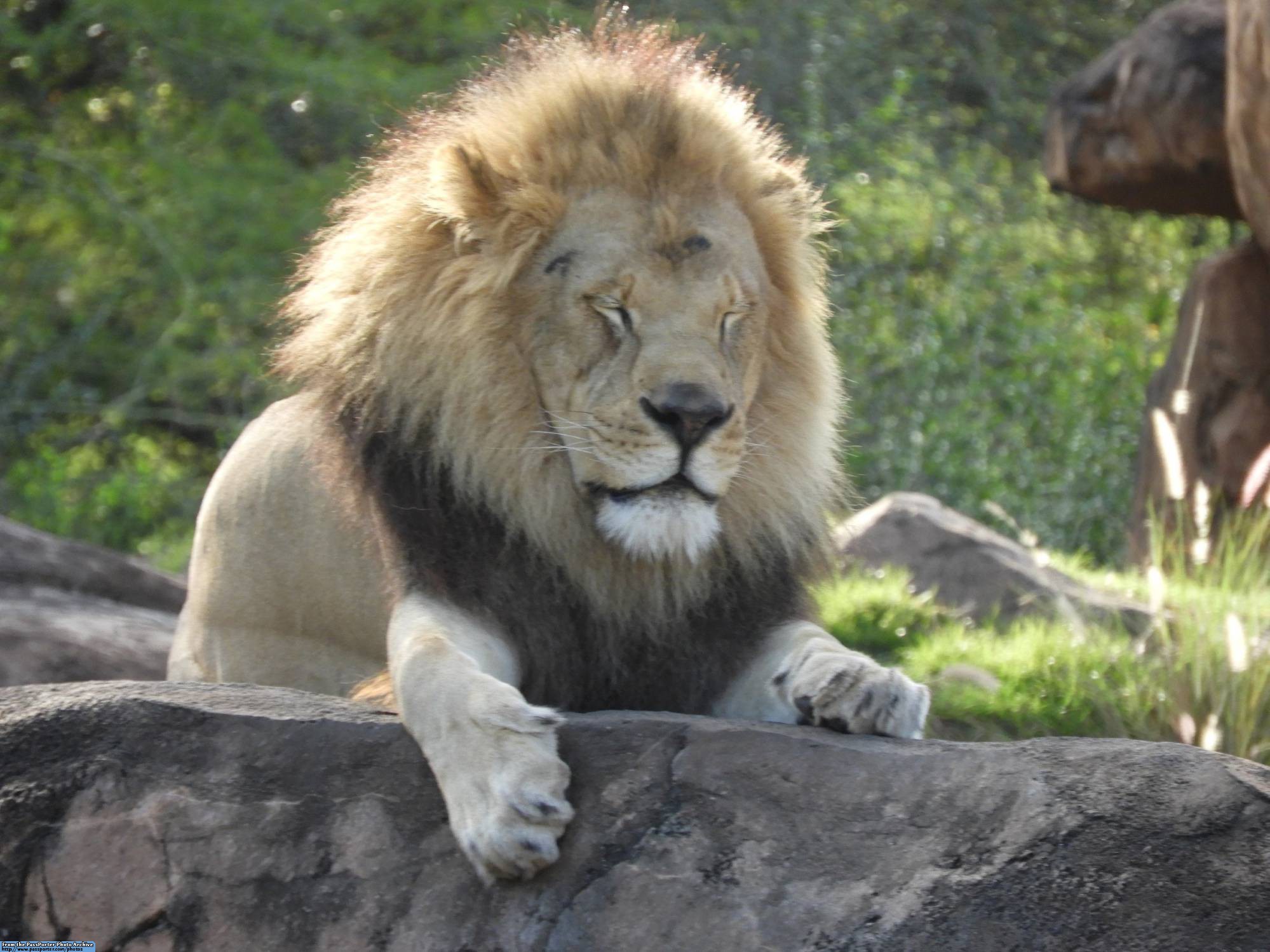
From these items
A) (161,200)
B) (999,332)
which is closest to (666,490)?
(999,332)

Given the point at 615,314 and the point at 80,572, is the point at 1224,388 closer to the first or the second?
the point at 80,572

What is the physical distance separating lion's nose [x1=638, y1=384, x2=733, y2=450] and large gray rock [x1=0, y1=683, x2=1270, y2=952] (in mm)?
488

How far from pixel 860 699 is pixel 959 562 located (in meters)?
3.91

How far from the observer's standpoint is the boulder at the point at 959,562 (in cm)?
617

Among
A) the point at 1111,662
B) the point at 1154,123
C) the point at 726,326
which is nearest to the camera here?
the point at 726,326

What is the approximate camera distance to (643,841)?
→ 8.48ft

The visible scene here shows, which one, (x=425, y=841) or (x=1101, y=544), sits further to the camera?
(x=1101, y=544)

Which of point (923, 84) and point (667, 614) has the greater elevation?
point (667, 614)

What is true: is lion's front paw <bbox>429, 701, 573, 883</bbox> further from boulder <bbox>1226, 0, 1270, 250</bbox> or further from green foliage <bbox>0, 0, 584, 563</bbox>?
green foliage <bbox>0, 0, 584, 563</bbox>

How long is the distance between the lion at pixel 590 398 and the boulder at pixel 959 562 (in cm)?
294

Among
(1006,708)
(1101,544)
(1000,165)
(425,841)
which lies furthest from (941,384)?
(425,841)

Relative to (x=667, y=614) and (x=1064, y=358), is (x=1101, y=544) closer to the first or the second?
(x=1064, y=358)

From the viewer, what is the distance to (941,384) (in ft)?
34.3

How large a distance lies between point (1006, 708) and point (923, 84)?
307 inches
